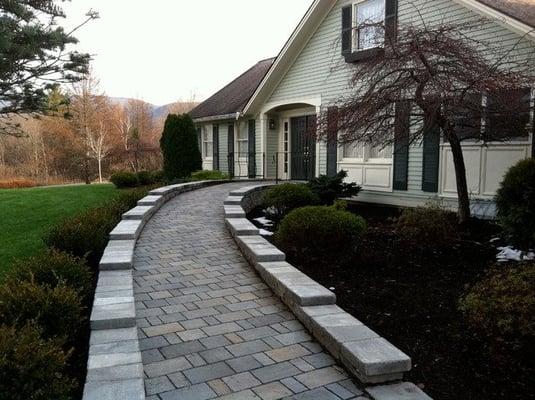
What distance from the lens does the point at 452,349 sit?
11.4 feet

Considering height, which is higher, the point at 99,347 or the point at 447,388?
the point at 99,347

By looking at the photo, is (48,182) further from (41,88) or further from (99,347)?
(99,347)

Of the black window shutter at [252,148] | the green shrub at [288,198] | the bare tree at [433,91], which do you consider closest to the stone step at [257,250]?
the bare tree at [433,91]

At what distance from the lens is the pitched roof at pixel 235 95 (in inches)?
674

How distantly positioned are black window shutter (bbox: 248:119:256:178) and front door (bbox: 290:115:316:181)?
5.15ft

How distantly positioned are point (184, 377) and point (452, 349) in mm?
2101

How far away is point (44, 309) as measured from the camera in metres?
3.25

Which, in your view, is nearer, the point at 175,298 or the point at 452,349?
the point at 452,349

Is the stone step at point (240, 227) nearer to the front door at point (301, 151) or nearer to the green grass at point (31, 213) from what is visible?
the green grass at point (31, 213)

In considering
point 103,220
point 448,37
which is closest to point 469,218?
point 448,37

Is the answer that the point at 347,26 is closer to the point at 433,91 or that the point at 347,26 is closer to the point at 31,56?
the point at 433,91

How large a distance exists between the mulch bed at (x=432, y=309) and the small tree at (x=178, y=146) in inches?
364

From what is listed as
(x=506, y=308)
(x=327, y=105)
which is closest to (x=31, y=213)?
(x=327, y=105)

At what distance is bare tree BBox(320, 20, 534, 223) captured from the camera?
19.8 feet
